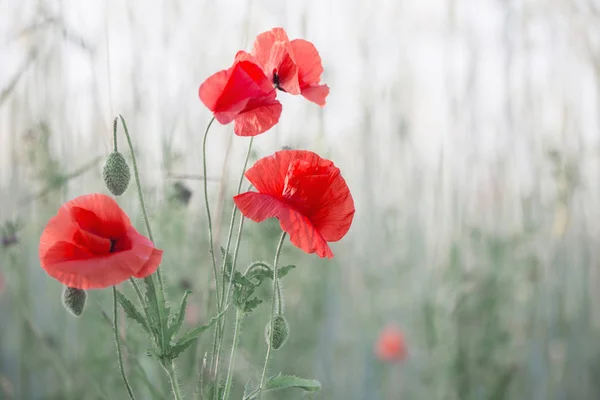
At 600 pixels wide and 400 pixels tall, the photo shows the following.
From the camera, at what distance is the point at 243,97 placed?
0.58 meters

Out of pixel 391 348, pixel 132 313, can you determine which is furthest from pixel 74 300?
pixel 391 348

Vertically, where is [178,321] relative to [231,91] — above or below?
below

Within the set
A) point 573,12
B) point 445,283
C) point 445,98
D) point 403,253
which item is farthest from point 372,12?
point 403,253

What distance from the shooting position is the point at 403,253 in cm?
A: 250

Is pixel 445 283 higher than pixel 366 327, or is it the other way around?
pixel 445 283

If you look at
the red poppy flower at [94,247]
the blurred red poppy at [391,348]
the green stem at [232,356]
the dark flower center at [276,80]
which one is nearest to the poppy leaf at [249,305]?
the green stem at [232,356]

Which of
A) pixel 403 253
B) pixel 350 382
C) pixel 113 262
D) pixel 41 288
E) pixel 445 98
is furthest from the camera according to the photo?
pixel 403 253

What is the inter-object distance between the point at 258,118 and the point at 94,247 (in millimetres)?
176

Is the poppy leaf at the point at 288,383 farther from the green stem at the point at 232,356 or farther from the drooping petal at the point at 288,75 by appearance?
the drooping petal at the point at 288,75

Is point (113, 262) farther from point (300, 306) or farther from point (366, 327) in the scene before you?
point (366, 327)

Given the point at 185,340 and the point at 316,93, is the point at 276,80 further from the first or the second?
the point at 185,340

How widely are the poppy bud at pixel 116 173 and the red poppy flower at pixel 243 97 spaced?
0.34 ft

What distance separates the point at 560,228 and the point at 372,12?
0.79 m

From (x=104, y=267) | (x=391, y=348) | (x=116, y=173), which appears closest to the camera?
(x=104, y=267)
